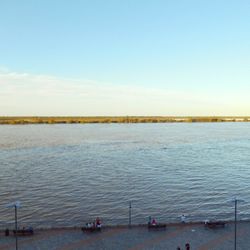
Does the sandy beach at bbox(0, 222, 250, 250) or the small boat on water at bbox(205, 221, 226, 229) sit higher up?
the small boat on water at bbox(205, 221, 226, 229)

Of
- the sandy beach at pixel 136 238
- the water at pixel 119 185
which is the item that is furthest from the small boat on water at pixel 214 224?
the water at pixel 119 185

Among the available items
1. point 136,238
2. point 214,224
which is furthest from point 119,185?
point 136,238

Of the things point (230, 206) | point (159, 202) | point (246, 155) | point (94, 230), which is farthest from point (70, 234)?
point (246, 155)

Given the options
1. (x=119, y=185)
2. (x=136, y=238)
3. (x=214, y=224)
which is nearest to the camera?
(x=136, y=238)

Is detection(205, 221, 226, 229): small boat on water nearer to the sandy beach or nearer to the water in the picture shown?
the sandy beach

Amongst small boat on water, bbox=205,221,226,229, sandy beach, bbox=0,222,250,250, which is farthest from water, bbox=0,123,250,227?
small boat on water, bbox=205,221,226,229

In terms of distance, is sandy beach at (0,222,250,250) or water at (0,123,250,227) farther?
water at (0,123,250,227)

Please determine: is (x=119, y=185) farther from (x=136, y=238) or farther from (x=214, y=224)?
(x=136, y=238)

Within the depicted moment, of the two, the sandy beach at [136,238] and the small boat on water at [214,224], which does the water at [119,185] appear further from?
the small boat on water at [214,224]
